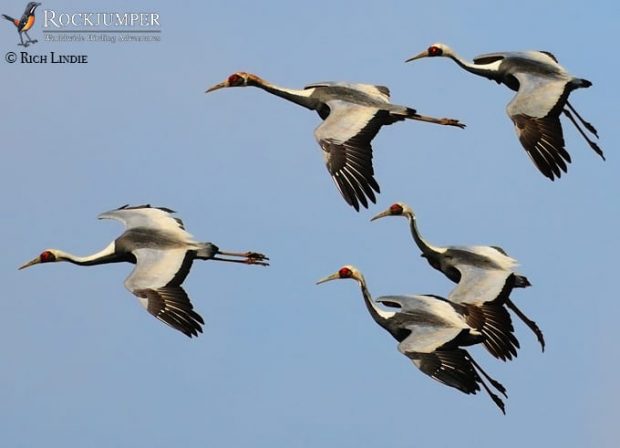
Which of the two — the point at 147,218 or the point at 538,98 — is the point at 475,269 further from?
the point at 147,218

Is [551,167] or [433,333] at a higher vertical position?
[551,167]

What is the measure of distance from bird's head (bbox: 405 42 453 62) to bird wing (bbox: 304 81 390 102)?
2.19 metres

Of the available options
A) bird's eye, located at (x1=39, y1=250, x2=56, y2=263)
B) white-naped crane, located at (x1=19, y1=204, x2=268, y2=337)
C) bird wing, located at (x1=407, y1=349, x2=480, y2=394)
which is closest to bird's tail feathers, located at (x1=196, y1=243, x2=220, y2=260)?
white-naped crane, located at (x1=19, y1=204, x2=268, y2=337)

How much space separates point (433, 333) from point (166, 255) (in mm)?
4952

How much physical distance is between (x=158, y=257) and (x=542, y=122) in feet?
25.2

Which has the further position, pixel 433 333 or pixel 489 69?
pixel 489 69

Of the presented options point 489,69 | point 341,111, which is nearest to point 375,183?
point 341,111

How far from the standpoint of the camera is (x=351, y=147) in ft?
172

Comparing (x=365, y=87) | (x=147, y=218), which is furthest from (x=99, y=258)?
(x=365, y=87)

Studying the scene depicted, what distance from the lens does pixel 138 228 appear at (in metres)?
53.4

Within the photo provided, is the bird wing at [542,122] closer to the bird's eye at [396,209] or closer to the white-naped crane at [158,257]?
the bird's eye at [396,209]

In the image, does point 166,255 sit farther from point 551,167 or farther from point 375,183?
point 551,167

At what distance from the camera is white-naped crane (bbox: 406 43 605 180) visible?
5438 centimetres

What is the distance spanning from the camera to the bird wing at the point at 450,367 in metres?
50.3
